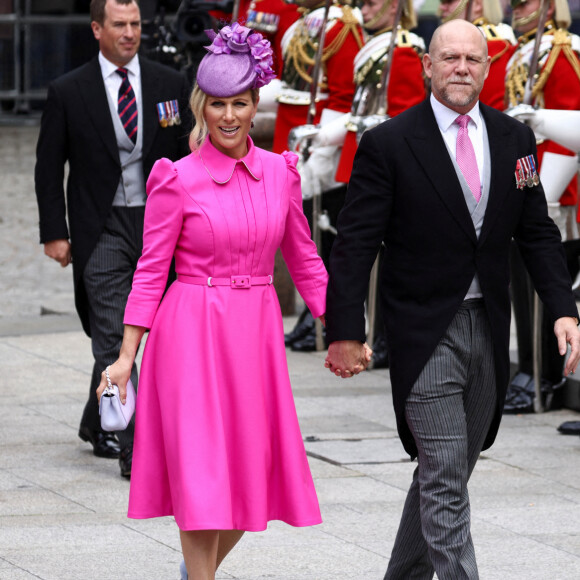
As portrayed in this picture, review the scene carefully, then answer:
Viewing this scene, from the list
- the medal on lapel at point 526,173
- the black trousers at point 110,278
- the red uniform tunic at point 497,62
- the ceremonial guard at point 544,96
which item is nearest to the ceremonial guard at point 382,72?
the red uniform tunic at point 497,62

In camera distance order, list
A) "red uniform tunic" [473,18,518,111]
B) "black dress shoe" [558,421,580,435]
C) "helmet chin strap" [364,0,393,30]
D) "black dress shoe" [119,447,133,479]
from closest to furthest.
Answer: "black dress shoe" [119,447,133,479]
"black dress shoe" [558,421,580,435]
"red uniform tunic" [473,18,518,111]
"helmet chin strap" [364,0,393,30]

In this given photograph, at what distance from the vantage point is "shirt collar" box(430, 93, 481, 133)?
424 centimetres

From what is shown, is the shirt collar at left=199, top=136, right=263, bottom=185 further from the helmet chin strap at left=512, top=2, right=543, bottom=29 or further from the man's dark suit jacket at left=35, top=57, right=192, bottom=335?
the helmet chin strap at left=512, top=2, right=543, bottom=29

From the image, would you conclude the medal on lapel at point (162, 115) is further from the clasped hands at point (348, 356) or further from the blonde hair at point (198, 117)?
the clasped hands at point (348, 356)

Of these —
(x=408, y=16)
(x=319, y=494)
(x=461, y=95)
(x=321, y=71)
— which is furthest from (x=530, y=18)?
(x=461, y=95)

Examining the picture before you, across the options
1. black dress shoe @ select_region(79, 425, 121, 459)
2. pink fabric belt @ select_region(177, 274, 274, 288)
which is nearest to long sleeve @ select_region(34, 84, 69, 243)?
black dress shoe @ select_region(79, 425, 121, 459)

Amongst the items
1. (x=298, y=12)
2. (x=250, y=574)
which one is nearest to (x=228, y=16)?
(x=298, y=12)

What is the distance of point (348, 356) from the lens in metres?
4.24

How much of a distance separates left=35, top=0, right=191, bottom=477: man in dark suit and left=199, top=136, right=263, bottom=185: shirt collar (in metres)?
2.10

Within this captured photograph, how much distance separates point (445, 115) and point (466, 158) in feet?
0.45

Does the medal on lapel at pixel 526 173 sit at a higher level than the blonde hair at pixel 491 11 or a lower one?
lower

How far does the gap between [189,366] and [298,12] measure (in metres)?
5.41

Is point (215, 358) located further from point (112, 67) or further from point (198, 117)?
point (112, 67)

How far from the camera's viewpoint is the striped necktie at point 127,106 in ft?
21.1
